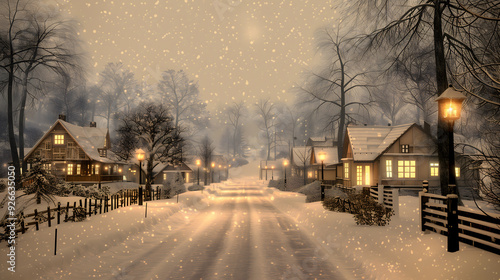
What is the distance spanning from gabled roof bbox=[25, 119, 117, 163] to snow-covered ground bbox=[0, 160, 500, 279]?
1320 inches

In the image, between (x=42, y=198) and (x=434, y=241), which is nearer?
(x=434, y=241)

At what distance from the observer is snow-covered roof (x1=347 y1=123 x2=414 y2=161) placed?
36219 mm

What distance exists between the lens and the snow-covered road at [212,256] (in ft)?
29.0

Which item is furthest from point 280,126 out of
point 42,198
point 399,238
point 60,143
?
point 399,238

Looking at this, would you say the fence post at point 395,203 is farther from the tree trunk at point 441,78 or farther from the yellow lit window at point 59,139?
the yellow lit window at point 59,139

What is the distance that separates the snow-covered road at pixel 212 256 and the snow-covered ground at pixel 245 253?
2 cm

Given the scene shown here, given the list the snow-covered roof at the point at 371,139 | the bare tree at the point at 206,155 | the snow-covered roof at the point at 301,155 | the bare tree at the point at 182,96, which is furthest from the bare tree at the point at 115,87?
the snow-covered roof at the point at 371,139

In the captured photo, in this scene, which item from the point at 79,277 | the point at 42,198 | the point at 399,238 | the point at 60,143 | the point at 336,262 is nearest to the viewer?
the point at 79,277

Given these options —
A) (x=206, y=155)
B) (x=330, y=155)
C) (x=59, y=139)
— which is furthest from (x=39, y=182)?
(x=206, y=155)

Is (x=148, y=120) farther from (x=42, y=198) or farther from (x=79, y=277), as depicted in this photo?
(x=79, y=277)

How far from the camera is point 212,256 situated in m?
10.7

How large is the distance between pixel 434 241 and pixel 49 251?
35.5ft

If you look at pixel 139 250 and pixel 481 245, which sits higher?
pixel 481 245

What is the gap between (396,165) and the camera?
118ft
